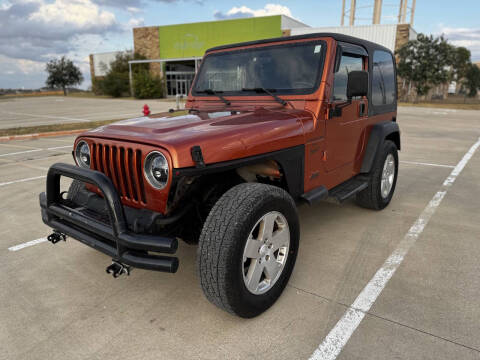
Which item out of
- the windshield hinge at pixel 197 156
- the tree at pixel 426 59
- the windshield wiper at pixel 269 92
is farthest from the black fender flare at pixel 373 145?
the tree at pixel 426 59

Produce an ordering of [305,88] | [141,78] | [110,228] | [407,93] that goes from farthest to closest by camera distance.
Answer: [141,78] < [407,93] < [305,88] < [110,228]

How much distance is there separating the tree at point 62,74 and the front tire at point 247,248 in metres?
53.2

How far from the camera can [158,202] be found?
7.43ft

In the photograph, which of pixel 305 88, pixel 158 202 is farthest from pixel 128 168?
pixel 305 88

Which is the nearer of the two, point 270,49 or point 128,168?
point 128,168

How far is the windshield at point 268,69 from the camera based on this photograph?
3191 millimetres

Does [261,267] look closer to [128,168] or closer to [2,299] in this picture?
[128,168]

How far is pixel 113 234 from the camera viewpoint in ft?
7.10

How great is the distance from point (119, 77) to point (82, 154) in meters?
39.3

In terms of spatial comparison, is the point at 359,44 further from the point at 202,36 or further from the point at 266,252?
the point at 202,36

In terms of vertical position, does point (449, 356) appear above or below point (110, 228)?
below

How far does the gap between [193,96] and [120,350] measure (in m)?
2.58

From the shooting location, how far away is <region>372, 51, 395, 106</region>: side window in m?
4.13

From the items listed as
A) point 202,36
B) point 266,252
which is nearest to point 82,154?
point 266,252
